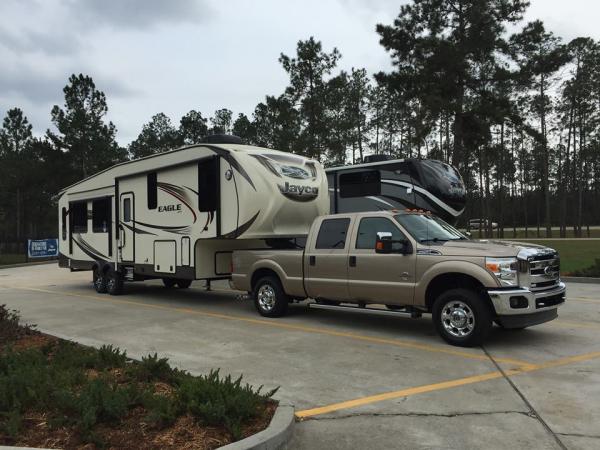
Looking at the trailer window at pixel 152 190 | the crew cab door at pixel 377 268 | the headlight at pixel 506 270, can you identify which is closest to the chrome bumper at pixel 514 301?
the headlight at pixel 506 270

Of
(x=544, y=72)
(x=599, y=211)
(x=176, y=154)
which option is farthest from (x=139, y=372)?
(x=599, y=211)

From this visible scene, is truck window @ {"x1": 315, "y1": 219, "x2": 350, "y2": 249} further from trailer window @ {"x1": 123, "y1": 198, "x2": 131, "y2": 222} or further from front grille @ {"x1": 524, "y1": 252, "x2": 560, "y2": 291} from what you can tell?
trailer window @ {"x1": 123, "y1": 198, "x2": 131, "y2": 222}

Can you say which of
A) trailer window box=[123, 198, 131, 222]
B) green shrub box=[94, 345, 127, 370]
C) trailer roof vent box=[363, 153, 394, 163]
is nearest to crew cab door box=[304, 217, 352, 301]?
green shrub box=[94, 345, 127, 370]

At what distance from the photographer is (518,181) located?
7150 cm

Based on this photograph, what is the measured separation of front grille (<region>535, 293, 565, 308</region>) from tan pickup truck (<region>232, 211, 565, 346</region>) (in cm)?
1

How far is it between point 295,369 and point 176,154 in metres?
6.82

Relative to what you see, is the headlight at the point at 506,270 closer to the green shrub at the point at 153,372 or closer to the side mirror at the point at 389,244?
the side mirror at the point at 389,244

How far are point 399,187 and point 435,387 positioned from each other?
1109 cm

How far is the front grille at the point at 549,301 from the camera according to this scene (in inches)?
280

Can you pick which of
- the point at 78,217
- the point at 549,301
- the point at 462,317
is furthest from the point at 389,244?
the point at 78,217

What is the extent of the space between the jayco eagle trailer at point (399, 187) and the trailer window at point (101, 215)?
7.22m

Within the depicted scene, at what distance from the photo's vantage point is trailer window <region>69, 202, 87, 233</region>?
1547cm

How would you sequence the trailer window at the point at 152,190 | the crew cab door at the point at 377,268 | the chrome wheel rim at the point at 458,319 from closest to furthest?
the chrome wheel rim at the point at 458,319
the crew cab door at the point at 377,268
the trailer window at the point at 152,190

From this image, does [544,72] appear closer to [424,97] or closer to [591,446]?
[424,97]
